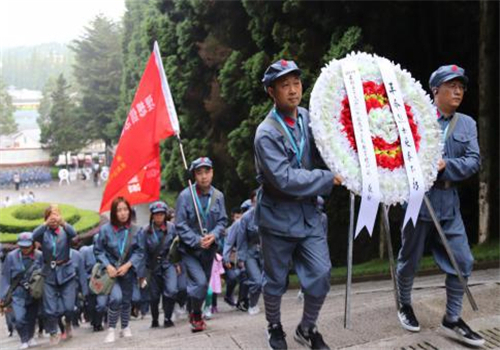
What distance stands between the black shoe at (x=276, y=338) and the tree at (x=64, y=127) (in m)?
46.9

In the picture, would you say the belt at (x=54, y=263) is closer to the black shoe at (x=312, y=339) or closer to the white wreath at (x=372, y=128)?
the black shoe at (x=312, y=339)

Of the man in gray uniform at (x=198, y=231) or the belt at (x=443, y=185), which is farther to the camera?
the man in gray uniform at (x=198, y=231)

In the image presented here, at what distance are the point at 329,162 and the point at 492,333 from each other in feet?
6.42

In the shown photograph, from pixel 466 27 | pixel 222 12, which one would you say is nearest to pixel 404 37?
pixel 466 27

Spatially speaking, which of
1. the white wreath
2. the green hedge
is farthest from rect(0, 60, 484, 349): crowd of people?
the green hedge

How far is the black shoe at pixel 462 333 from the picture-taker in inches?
161

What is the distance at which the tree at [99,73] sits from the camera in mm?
47031

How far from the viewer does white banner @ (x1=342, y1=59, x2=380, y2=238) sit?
395cm

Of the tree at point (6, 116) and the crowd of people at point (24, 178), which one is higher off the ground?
the tree at point (6, 116)

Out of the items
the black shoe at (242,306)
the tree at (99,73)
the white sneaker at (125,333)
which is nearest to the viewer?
the white sneaker at (125,333)

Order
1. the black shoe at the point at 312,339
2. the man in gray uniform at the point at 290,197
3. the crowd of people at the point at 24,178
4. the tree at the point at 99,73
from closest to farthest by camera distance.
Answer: the man in gray uniform at the point at 290,197 → the black shoe at the point at 312,339 → the crowd of people at the point at 24,178 → the tree at the point at 99,73

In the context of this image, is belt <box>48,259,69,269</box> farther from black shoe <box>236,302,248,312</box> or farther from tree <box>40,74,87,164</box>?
tree <box>40,74,87,164</box>

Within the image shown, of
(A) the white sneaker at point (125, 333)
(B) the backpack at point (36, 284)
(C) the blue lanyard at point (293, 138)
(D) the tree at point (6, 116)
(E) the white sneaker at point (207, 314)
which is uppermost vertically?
(D) the tree at point (6, 116)

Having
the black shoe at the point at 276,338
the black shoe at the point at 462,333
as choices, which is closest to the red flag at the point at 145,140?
the black shoe at the point at 276,338
